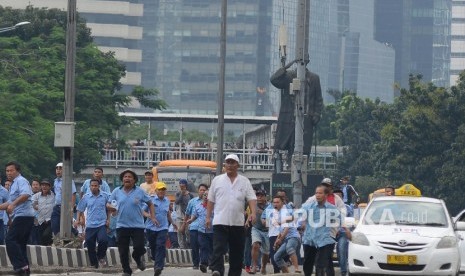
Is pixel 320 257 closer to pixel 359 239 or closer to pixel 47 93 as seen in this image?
pixel 359 239

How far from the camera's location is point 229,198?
2116 cm

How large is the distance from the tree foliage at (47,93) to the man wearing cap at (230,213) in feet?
127

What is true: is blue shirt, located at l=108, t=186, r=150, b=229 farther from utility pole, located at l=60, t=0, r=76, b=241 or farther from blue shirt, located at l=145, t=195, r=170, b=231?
utility pole, located at l=60, t=0, r=76, b=241

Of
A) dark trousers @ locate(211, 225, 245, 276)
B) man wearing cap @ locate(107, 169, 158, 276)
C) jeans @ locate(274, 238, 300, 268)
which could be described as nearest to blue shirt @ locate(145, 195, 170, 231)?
jeans @ locate(274, 238, 300, 268)

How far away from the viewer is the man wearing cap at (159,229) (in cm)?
2580

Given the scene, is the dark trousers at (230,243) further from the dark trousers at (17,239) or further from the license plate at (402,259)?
the license plate at (402,259)

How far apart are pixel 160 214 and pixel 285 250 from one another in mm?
2706

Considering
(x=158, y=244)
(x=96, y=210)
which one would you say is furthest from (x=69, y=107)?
(x=158, y=244)

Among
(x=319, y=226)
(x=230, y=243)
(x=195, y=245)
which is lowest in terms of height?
(x=195, y=245)

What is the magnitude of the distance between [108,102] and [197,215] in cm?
4161

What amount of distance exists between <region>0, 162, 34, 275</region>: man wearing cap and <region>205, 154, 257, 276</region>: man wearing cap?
279 cm

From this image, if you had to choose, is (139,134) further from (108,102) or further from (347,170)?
(108,102)

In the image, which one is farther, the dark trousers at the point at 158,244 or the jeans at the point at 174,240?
the jeans at the point at 174,240

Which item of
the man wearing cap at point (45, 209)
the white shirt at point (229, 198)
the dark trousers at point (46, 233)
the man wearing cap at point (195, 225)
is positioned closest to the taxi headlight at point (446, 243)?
the white shirt at point (229, 198)
